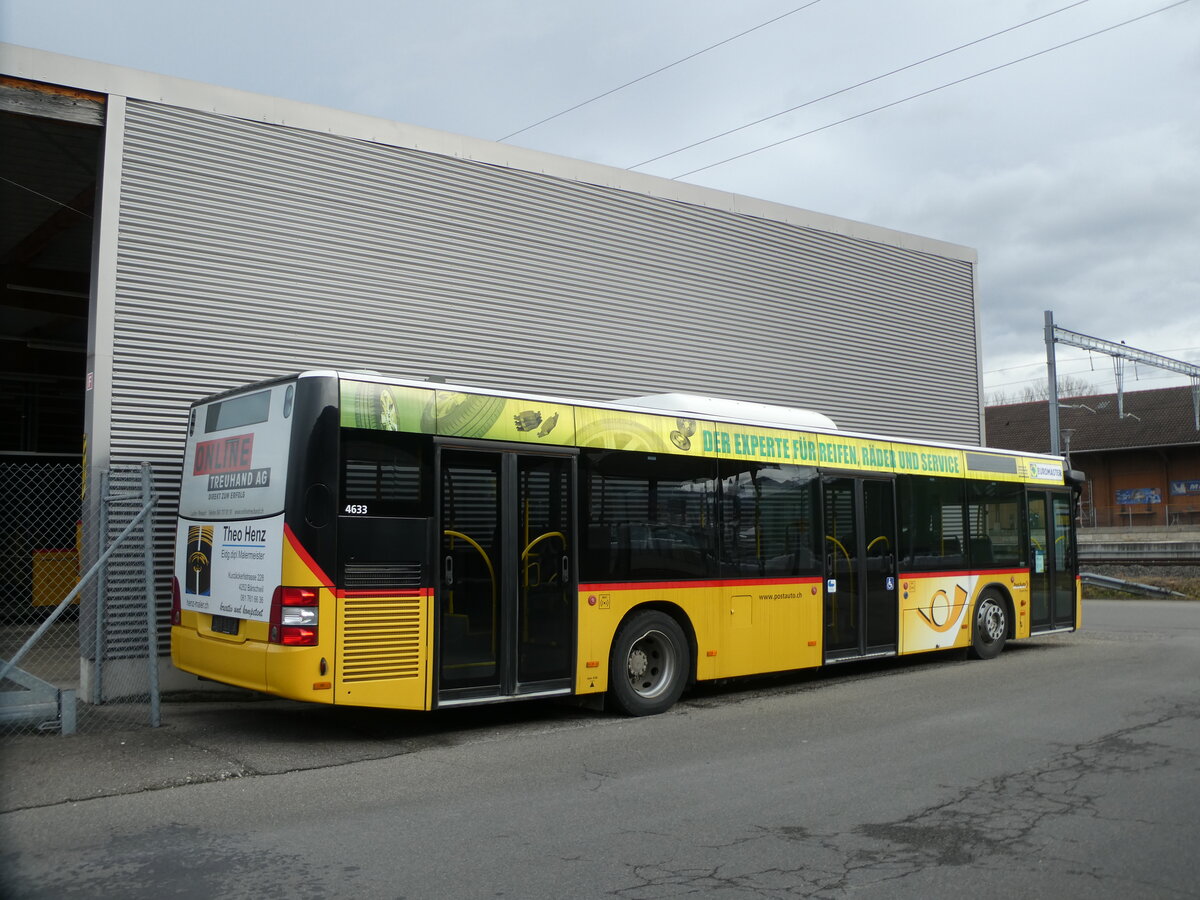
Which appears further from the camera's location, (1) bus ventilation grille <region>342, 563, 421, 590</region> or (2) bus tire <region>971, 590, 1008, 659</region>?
(2) bus tire <region>971, 590, 1008, 659</region>

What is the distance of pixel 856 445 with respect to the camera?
12.7m

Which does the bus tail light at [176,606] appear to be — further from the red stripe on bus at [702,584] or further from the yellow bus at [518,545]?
the red stripe on bus at [702,584]

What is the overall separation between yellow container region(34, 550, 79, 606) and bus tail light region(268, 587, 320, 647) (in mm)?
11197

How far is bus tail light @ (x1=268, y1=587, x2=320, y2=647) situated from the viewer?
7898mm

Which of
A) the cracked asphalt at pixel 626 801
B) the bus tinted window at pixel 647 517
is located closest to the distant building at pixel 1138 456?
the bus tinted window at pixel 647 517

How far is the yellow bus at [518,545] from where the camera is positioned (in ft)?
26.6

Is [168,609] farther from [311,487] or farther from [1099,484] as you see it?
[1099,484]

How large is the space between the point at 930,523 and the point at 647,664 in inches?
203

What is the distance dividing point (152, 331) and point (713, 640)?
6.78 m

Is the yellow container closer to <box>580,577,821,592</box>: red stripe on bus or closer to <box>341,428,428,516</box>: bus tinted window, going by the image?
<box>341,428,428,516</box>: bus tinted window

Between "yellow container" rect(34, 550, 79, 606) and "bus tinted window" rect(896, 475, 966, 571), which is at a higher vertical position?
"bus tinted window" rect(896, 475, 966, 571)

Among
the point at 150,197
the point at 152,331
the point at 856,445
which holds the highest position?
the point at 150,197

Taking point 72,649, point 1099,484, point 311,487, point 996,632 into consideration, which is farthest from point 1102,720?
point 1099,484

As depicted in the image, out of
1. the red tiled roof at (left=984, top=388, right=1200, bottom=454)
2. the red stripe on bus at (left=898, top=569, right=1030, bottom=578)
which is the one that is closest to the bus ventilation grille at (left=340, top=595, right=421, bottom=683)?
the red stripe on bus at (left=898, top=569, right=1030, bottom=578)
